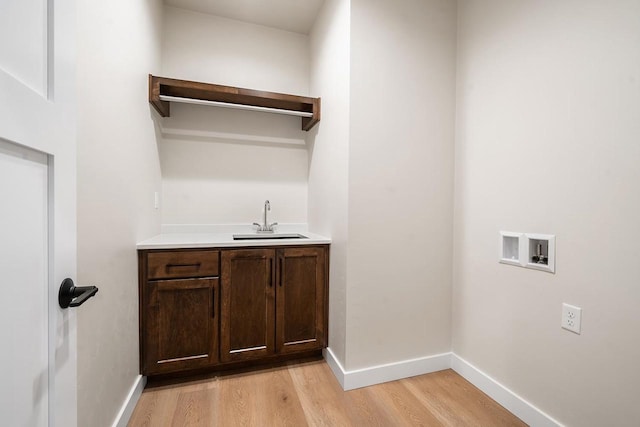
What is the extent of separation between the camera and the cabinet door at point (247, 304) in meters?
1.87

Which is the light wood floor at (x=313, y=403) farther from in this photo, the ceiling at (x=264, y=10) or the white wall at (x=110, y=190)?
the ceiling at (x=264, y=10)

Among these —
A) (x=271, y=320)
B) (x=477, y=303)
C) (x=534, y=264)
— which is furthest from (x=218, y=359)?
(x=534, y=264)

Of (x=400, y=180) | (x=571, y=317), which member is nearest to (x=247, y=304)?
(x=400, y=180)

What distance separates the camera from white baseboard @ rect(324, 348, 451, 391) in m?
1.78

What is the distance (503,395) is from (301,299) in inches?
51.6

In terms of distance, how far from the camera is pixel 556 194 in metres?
1.37

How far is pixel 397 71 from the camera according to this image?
1847mm

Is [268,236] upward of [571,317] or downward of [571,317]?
upward

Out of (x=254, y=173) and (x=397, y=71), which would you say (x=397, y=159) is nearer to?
(x=397, y=71)

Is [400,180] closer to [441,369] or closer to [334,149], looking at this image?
[334,149]

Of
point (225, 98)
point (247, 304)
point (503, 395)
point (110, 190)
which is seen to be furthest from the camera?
point (225, 98)

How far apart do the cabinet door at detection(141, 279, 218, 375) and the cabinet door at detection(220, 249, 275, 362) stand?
7 centimetres

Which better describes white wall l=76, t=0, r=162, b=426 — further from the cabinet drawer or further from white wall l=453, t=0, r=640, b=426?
white wall l=453, t=0, r=640, b=426

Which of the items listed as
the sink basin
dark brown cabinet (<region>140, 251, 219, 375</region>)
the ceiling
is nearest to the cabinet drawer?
dark brown cabinet (<region>140, 251, 219, 375</region>)
